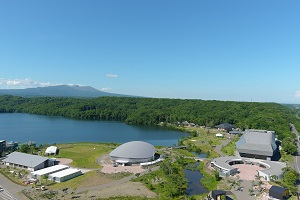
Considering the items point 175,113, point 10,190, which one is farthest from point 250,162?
point 175,113

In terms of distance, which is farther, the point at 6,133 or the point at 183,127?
the point at 183,127

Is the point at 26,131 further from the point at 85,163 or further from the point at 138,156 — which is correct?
the point at 138,156

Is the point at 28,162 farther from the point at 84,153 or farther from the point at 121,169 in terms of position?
the point at 121,169

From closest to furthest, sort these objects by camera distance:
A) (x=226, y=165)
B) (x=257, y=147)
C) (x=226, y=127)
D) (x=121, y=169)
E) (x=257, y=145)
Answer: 1. (x=226, y=165)
2. (x=121, y=169)
3. (x=257, y=147)
4. (x=257, y=145)
5. (x=226, y=127)

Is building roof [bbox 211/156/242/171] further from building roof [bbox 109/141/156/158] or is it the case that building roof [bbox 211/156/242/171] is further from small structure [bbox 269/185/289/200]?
building roof [bbox 109/141/156/158]

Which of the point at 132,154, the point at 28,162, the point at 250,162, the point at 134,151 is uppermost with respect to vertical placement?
the point at 134,151

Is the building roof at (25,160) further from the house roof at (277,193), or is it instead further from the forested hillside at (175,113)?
the forested hillside at (175,113)

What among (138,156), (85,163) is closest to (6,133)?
(85,163)
